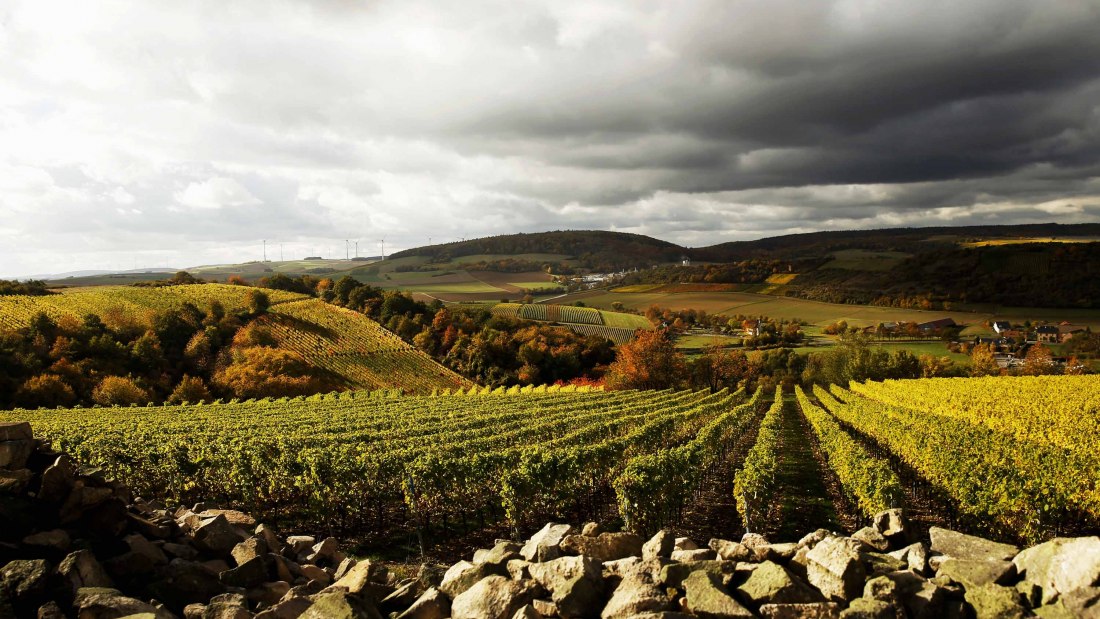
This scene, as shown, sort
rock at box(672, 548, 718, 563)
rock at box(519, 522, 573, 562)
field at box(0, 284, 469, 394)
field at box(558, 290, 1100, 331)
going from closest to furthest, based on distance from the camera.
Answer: rock at box(672, 548, 718, 563)
rock at box(519, 522, 573, 562)
field at box(0, 284, 469, 394)
field at box(558, 290, 1100, 331)

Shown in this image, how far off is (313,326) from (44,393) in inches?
1427

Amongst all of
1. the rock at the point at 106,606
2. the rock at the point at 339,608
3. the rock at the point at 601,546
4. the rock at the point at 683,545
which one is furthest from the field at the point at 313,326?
the rock at the point at 339,608

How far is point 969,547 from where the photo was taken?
25.1ft

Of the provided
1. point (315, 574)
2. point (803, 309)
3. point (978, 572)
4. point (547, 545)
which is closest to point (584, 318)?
point (803, 309)

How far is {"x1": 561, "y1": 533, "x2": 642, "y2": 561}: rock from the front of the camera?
844cm

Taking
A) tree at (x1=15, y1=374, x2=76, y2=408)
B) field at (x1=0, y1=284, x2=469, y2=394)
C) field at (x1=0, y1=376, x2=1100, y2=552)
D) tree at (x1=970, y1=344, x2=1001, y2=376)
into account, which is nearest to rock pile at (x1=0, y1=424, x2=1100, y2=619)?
field at (x1=0, y1=376, x2=1100, y2=552)

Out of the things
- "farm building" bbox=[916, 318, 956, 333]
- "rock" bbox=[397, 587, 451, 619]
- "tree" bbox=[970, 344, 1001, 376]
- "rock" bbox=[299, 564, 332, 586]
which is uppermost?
"rock" bbox=[397, 587, 451, 619]

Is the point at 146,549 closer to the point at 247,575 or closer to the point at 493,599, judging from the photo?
the point at 247,575

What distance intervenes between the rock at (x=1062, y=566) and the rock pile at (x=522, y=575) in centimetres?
2

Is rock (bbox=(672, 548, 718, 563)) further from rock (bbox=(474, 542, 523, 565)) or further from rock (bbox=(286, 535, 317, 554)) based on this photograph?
rock (bbox=(286, 535, 317, 554))

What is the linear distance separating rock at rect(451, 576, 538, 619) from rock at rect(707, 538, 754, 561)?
2812 millimetres

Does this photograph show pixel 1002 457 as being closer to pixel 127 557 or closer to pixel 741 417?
pixel 741 417

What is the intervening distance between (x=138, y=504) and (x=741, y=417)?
3494cm

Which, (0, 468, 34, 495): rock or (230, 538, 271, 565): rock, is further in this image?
(230, 538, 271, 565): rock
